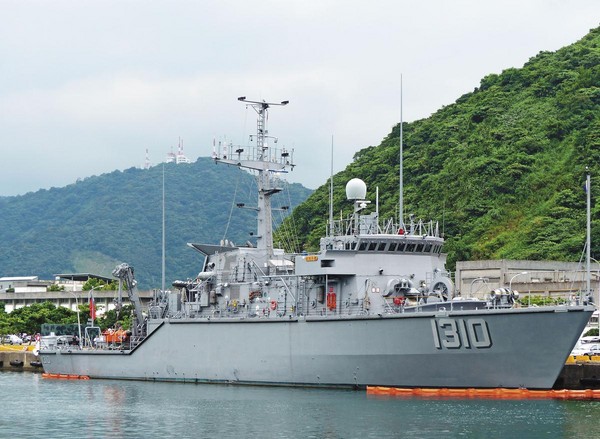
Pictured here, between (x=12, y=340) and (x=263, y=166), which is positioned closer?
(x=263, y=166)

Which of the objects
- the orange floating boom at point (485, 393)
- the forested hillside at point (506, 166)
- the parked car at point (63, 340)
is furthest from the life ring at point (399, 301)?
the forested hillside at point (506, 166)

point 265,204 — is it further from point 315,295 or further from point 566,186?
point 566,186

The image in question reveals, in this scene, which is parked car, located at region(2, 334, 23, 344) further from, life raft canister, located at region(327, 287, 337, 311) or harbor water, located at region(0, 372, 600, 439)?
life raft canister, located at region(327, 287, 337, 311)

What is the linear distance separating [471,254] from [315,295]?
37525 millimetres

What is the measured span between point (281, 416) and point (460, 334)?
22.4 feet

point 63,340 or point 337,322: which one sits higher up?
point 337,322

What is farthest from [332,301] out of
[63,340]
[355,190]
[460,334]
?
[63,340]

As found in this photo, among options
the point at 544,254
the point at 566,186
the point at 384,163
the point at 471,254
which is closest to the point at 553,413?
the point at 544,254

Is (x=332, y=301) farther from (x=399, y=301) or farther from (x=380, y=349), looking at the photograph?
(x=380, y=349)

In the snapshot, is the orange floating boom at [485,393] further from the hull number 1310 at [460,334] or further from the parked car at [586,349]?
the parked car at [586,349]

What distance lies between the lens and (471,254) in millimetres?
74750

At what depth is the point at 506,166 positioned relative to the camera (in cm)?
8512

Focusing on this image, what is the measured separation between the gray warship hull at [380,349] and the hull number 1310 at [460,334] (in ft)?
0.11

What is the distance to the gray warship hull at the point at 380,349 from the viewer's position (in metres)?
33.2
